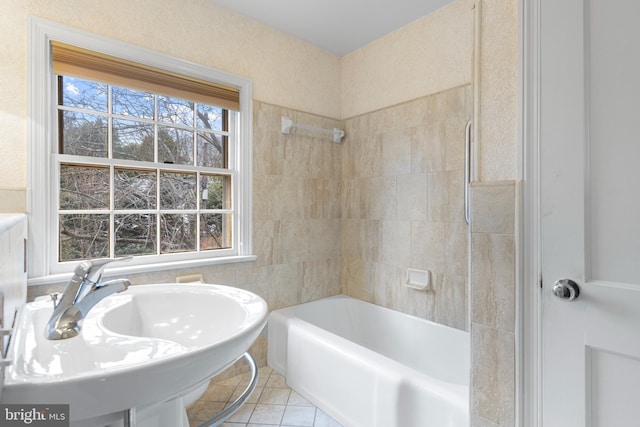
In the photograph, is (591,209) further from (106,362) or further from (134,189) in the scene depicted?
(134,189)

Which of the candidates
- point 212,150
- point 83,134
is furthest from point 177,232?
point 83,134

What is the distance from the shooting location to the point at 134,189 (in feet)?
6.02

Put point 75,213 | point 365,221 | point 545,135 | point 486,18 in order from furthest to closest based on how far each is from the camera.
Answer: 1. point 365,221
2. point 75,213
3. point 486,18
4. point 545,135

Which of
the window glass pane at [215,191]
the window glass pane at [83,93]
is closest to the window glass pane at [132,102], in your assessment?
the window glass pane at [83,93]

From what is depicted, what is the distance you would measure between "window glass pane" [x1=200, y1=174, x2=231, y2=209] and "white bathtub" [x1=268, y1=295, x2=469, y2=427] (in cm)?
87

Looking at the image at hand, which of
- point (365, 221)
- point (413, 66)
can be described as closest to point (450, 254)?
point (365, 221)

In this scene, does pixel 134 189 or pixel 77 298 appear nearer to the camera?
pixel 77 298

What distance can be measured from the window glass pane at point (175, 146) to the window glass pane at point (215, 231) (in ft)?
1.30

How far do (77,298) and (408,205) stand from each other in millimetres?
1955

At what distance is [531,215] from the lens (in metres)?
1.01

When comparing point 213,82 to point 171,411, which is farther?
point 213,82

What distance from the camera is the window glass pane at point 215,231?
210 cm

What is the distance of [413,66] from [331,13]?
2.23ft

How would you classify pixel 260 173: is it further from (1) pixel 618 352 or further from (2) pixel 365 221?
(1) pixel 618 352
